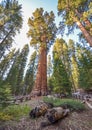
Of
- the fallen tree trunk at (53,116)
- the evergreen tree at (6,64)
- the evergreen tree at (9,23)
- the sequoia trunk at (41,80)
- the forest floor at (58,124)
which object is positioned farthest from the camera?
the evergreen tree at (6,64)

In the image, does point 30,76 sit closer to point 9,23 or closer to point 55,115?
point 9,23

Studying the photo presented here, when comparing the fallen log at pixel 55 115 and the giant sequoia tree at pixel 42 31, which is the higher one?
the giant sequoia tree at pixel 42 31

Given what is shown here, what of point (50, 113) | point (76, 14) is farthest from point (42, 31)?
point (50, 113)

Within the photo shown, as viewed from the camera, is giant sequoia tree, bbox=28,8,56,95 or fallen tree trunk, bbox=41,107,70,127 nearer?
fallen tree trunk, bbox=41,107,70,127

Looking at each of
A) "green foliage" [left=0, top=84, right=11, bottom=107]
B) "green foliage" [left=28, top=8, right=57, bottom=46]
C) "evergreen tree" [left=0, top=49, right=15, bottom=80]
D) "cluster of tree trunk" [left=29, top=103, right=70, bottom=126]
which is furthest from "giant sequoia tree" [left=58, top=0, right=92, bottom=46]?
"evergreen tree" [left=0, top=49, right=15, bottom=80]

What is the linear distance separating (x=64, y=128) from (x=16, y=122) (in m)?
2.32

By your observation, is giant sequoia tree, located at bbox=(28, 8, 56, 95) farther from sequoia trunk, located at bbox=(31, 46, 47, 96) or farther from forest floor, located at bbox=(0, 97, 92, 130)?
forest floor, located at bbox=(0, 97, 92, 130)

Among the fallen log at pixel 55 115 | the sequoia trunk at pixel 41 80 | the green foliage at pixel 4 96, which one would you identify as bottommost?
the fallen log at pixel 55 115

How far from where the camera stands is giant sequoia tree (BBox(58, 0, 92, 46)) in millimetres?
14801

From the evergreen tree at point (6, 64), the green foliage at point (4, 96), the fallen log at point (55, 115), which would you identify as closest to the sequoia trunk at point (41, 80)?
the fallen log at point (55, 115)

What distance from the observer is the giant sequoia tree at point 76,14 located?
14.8 meters

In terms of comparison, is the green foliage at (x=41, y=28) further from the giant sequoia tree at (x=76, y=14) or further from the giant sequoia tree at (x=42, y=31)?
the giant sequoia tree at (x=76, y=14)

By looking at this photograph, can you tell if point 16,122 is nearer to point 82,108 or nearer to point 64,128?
point 64,128

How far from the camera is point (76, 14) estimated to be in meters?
16.1
